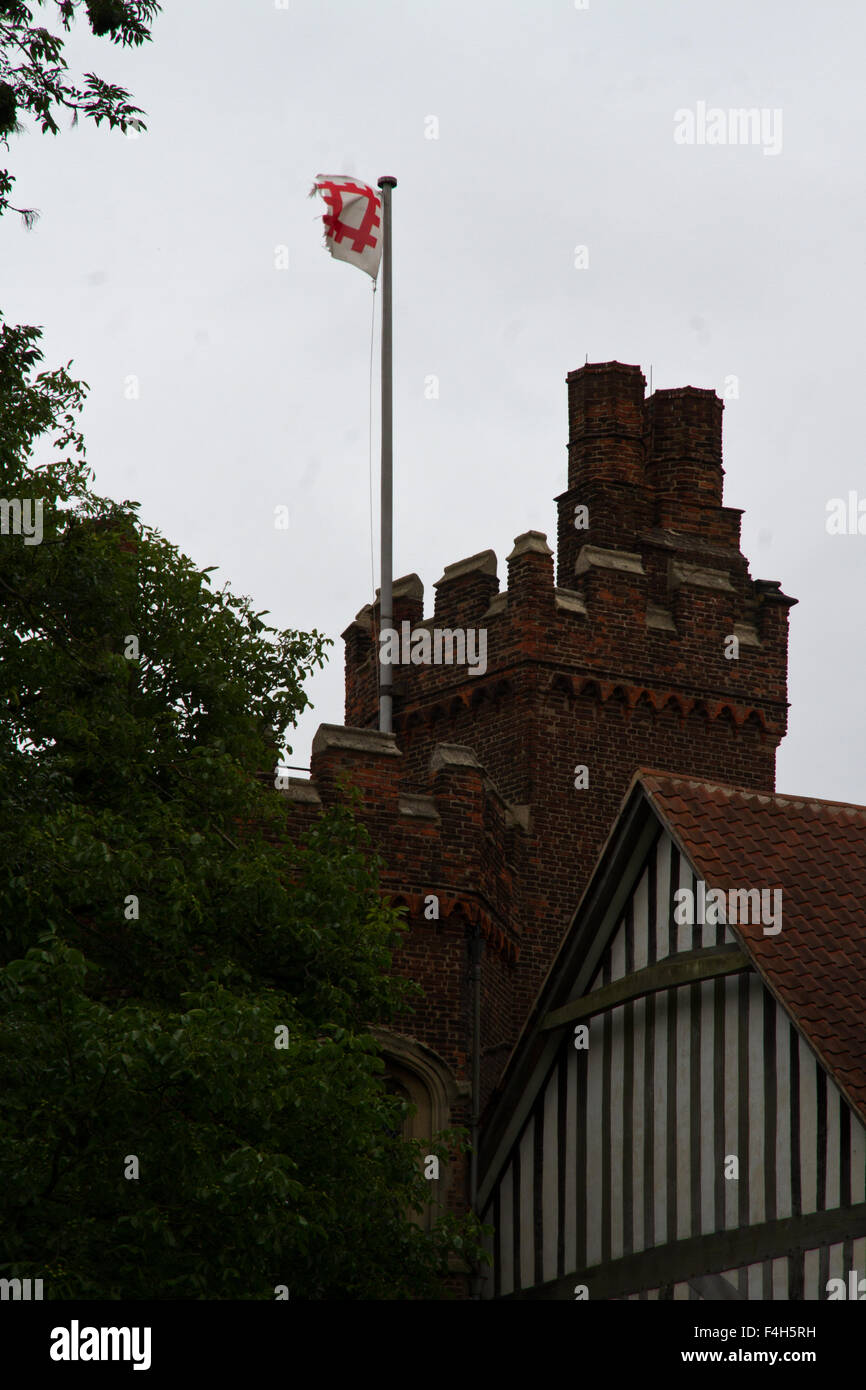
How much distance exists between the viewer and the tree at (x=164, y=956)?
1519 centimetres

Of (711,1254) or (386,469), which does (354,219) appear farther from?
(711,1254)

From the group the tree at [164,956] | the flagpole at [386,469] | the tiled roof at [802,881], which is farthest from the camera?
the flagpole at [386,469]

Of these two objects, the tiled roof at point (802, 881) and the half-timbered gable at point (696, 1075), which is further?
the half-timbered gable at point (696, 1075)

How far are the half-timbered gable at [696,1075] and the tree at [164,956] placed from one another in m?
2.13

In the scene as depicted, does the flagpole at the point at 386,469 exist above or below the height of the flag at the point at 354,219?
below

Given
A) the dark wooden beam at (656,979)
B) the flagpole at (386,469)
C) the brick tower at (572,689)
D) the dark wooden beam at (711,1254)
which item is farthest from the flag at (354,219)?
the dark wooden beam at (711,1254)

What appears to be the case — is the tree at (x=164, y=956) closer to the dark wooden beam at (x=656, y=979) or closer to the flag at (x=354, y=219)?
the dark wooden beam at (x=656, y=979)

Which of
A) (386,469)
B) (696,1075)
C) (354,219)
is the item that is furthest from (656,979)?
(354,219)

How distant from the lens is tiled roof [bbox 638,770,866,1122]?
18.0 metres

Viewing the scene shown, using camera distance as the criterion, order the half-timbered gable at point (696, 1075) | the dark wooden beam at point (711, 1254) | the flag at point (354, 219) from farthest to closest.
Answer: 1. the flag at point (354, 219)
2. the half-timbered gable at point (696, 1075)
3. the dark wooden beam at point (711, 1254)

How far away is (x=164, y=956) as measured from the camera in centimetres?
1764

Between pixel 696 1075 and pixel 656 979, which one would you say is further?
pixel 656 979

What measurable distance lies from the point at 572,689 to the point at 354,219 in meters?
8.19

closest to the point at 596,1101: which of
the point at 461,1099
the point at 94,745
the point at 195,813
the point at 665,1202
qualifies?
the point at 665,1202
